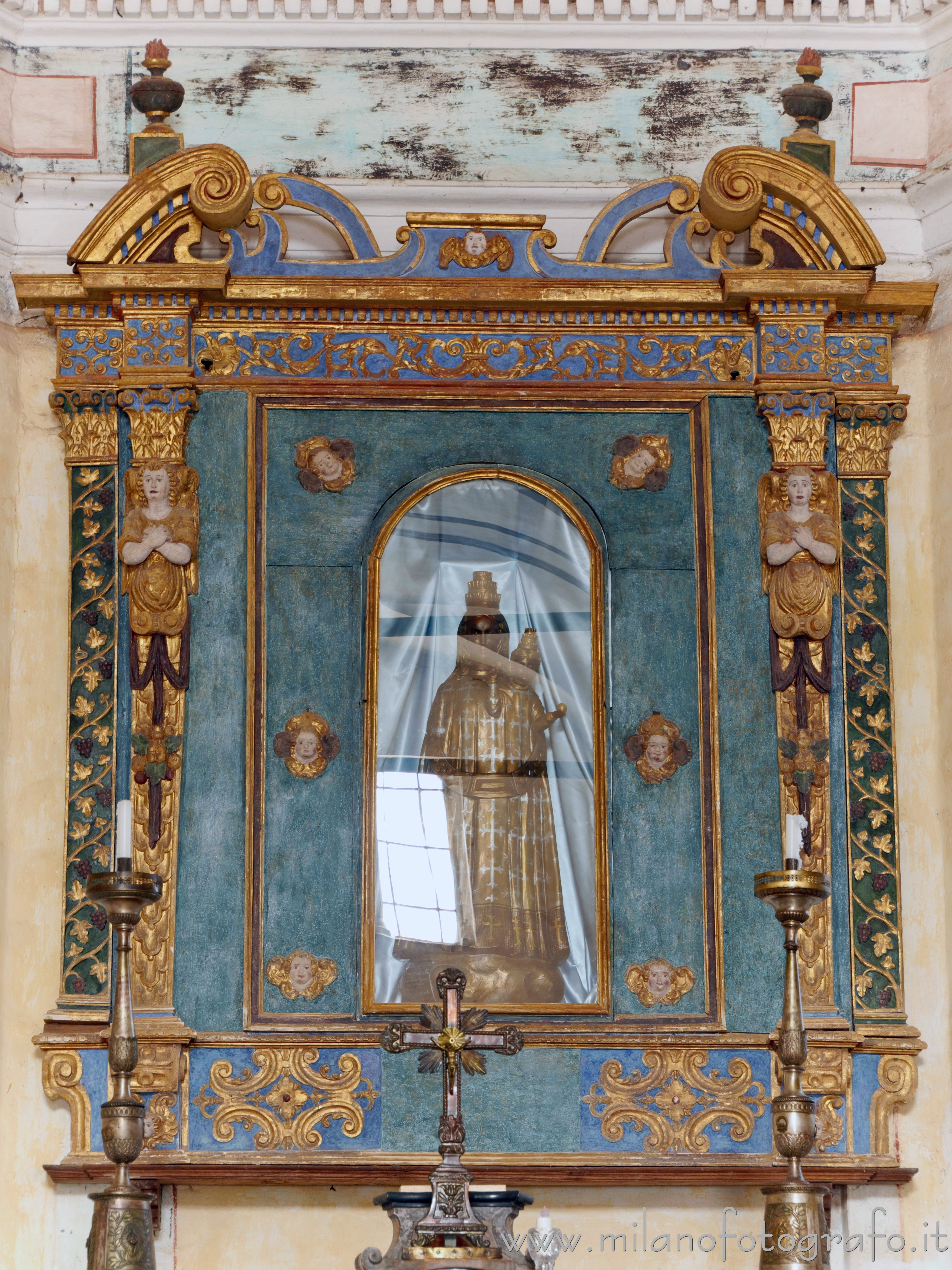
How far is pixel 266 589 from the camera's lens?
6.96 metres

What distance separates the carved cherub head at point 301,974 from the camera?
21.8ft

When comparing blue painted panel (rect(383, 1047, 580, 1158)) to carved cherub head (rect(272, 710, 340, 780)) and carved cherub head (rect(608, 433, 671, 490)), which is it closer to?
carved cherub head (rect(272, 710, 340, 780))

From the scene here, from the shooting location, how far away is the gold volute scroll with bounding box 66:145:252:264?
6980 mm

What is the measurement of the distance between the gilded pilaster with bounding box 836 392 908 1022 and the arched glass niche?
0.78 metres

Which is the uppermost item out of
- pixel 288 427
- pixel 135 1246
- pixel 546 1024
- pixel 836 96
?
pixel 836 96

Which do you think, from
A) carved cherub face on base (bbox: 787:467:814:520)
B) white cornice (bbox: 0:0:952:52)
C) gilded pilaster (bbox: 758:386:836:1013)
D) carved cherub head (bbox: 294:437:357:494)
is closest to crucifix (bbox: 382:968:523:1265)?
gilded pilaster (bbox: 758:386:836:1013)

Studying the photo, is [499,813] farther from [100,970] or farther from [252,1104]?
[100,970]

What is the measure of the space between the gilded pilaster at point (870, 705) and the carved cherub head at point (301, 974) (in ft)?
5.20

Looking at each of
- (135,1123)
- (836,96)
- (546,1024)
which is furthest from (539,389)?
(135,1123)

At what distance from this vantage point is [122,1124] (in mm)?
5555

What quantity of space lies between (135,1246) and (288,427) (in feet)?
8.79

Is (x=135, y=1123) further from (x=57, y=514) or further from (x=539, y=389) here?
(x=539, y=389)

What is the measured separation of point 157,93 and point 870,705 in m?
2.98

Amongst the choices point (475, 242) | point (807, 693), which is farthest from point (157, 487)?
point (807, 693)
